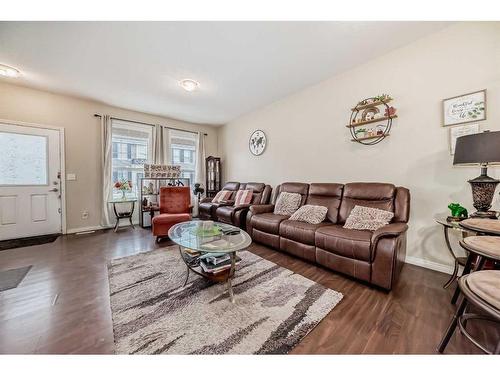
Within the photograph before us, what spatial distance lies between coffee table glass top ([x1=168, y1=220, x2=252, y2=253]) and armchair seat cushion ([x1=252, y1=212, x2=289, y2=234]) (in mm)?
689

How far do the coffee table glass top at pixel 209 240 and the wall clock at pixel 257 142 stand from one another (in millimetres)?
2556

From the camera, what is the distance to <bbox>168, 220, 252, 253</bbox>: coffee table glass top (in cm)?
156

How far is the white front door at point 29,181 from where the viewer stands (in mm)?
2977

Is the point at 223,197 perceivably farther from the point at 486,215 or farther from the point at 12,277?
the point at 486,215

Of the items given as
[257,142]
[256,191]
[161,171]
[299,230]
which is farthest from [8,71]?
[299,230]

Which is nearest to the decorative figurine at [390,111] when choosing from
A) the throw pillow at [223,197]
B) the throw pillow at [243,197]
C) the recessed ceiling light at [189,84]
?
the throw pillow at [243,197]

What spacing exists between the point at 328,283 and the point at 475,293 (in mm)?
1093

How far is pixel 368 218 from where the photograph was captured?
2.09m

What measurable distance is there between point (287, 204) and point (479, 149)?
199 centimetres

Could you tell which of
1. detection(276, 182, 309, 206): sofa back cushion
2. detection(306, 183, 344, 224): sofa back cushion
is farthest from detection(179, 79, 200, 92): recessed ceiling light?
detection(306, 183, 344, 224): sofa back cushion

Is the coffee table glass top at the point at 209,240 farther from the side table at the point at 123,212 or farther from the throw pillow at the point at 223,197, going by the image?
the side table at the point at 123,212

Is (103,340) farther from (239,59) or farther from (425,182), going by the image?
(425,182)

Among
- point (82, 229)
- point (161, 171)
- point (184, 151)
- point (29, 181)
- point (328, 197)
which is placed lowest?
point (82, 229)
